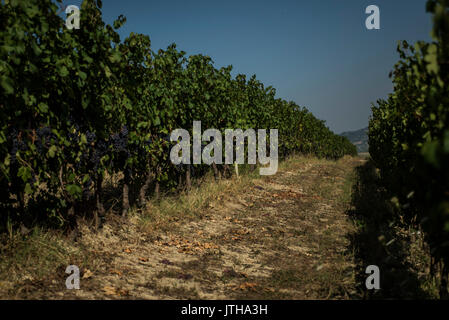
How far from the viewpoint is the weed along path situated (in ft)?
13.8

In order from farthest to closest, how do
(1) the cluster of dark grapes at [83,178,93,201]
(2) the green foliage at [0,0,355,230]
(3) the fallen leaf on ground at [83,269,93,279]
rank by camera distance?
(1) the cluster of dark grapes at [83,178,93,201], (3) the fallen leaf on ground at [83,269,93,279], (2) the green foliage at [0,0,355,230]

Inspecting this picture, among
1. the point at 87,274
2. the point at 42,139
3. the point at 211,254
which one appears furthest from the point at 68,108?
the point at 211,254

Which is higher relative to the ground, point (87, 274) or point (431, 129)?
point (431, 129)

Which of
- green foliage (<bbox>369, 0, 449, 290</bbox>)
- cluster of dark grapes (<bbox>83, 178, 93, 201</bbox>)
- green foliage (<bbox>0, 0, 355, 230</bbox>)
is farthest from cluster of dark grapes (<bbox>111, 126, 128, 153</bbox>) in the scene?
green foliage (<bbox>369, 0, 449, 290</bbox>)

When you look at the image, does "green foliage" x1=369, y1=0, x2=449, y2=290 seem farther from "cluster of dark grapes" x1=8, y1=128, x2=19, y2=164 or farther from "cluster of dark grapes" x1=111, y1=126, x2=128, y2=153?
"cluster of dark grapes" x1=8, y1=128, x2=19, y2=164

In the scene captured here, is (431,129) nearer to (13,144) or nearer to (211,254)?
(211,254)

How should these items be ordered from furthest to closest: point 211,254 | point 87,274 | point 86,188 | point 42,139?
point 211,254 < point 86,188 < point 42,139 < point 87,274

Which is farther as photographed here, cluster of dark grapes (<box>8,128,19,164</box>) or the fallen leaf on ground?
cluster of dark grapes (<box>8,128,19,164</box>)

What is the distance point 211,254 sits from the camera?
225 inches

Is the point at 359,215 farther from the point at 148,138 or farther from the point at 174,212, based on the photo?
the point at 148,138
